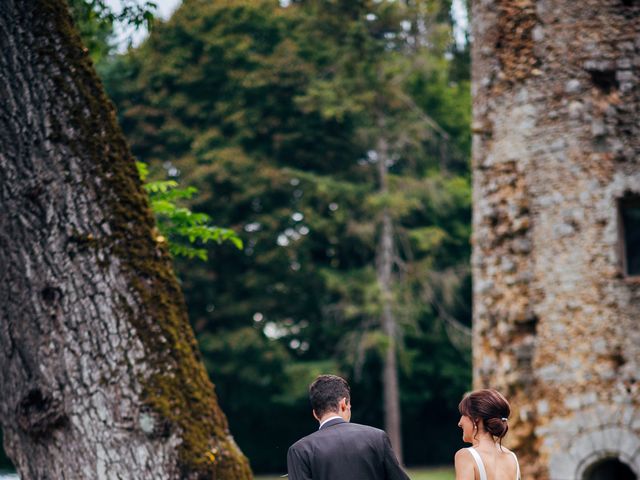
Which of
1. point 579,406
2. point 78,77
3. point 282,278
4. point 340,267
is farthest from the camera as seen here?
point 340,267

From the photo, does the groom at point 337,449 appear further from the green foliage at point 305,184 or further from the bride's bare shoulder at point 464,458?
the green foliage at point 305,184

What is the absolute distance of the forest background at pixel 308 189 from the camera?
26.1 m

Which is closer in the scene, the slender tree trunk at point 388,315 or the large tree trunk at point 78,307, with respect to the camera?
the large tree trunk at point 78,307

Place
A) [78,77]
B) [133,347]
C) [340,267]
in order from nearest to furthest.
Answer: [133,347] → [78,77] → [340,267]

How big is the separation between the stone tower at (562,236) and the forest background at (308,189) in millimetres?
14398

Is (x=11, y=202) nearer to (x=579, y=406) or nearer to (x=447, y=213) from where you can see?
(x=579, y=406)

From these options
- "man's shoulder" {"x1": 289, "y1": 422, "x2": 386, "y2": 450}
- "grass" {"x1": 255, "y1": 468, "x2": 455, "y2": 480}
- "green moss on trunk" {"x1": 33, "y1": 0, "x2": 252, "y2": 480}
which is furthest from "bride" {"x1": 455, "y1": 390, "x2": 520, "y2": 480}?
"grass" {"x1": 255, "y1": 468, "x2": 455, "y2": 480}

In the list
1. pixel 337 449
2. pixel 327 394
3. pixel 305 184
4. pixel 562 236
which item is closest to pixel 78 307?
pixel 327 394

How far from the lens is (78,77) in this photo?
4965mm

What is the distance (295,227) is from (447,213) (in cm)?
443

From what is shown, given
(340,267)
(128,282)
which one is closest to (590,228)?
(128,282)

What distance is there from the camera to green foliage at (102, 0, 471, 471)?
85.8 feet

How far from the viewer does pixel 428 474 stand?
1015 inches

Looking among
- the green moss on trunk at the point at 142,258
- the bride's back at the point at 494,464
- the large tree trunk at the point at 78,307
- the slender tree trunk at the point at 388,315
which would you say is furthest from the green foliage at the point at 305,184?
the bride's back at the point at 494,464
